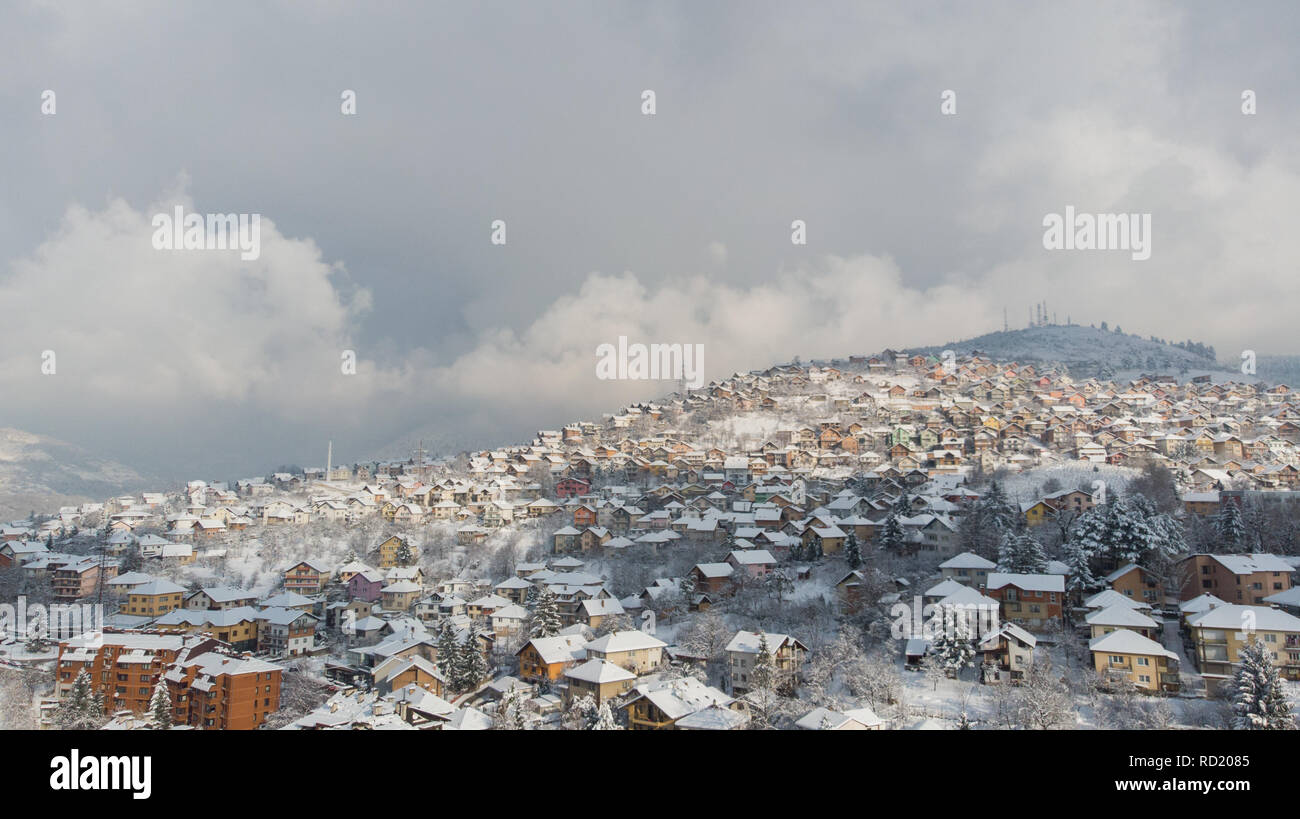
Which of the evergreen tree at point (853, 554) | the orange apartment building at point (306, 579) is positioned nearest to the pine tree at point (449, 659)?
the orange apartment building at point (306, 579)

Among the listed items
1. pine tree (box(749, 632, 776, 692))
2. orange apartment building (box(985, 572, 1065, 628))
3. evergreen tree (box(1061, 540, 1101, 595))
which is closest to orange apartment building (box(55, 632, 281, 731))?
pine tree (box(749, 632, 776, 692))

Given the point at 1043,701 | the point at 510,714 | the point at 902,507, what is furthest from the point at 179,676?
the point at 902,507

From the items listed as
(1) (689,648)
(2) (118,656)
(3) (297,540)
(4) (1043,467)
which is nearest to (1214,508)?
(4) (1043,467)

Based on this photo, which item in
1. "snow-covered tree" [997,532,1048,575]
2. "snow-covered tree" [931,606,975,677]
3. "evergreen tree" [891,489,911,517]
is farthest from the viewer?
"evergreen tree" [891,489,911,517]

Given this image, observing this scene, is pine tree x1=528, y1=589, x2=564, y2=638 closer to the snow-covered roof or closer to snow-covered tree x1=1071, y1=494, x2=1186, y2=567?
the snow-covered roof

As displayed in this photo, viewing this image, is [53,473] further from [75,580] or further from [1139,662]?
[1139,662]
